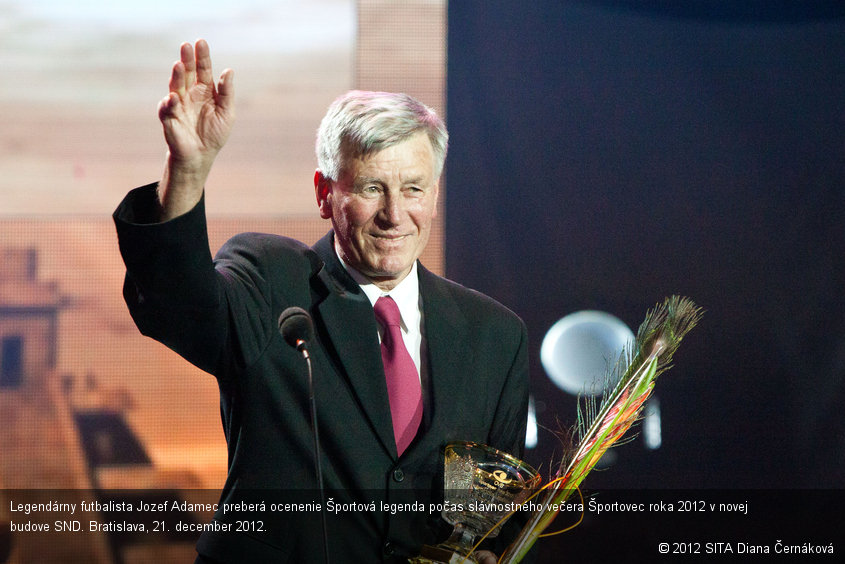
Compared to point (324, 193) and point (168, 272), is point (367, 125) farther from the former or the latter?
point (168, 272)

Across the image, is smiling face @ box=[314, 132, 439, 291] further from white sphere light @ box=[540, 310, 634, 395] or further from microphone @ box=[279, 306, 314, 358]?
white sphere light @ box=[540, 310, 634, 395]

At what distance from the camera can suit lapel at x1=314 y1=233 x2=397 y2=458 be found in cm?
161

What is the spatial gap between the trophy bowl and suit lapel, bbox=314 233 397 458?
4.9 inches

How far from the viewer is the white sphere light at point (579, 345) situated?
3.52m

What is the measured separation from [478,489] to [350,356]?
348mm

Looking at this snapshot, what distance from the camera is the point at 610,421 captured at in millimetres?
1586

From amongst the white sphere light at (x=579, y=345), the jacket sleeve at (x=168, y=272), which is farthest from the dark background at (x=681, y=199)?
the jacket sleeve at (x=168, y=272)

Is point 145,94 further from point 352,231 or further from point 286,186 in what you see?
point 352,231

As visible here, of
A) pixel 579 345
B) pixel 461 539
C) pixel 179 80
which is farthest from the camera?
pixel 579 345

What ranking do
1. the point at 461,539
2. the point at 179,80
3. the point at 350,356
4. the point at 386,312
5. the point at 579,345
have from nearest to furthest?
the point at 179,80 < the point at 461,539 < the point at 350,356 < the point at 386,312 < the point at 579,345

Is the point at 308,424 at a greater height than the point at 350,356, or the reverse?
the point at 350,356

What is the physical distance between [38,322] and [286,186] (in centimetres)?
112

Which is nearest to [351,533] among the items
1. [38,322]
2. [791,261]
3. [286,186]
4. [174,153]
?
[174,153]

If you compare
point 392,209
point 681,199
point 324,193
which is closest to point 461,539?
point 392,209
